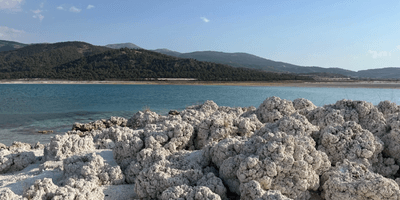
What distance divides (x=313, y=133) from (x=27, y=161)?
4.91 meters

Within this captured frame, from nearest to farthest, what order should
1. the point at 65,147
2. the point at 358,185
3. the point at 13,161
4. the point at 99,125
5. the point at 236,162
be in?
the point at 358,185
the point at 236,162
the point at 13,161
the point at 65,147
the point at 99,125

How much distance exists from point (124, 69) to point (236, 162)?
74.2 m

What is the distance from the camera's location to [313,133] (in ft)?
13.5

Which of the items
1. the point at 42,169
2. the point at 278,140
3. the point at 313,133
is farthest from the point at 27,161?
the point at 313,133

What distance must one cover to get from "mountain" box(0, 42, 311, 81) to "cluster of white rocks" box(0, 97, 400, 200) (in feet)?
197

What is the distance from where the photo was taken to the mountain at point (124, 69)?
2665 inches

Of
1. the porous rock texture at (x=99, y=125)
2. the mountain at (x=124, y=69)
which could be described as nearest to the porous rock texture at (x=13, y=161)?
the porous rock texture at (x=99, y=125)

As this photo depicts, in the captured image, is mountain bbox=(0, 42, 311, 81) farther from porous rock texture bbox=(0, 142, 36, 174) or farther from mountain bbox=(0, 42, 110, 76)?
porous rock texture bbox=(0, 142, 36, 174)

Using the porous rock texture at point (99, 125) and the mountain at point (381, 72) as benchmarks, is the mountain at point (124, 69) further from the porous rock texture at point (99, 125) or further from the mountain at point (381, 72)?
the mountain at point (381, 72)

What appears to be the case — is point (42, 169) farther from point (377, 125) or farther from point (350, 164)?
point (377, 125)

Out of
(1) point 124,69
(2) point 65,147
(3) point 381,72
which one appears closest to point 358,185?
(2) point 65,147

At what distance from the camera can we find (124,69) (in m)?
73.6

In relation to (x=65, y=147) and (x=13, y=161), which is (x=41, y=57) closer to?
(x=13, y=161)

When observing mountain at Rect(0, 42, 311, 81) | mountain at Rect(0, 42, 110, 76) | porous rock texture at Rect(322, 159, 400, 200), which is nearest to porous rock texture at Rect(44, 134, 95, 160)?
porous rock texture at Rect(322, 159, 400, 200)
